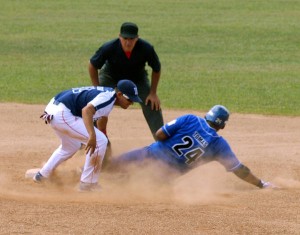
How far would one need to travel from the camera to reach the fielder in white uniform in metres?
9.84

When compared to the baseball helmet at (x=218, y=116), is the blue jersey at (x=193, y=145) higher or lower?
lower

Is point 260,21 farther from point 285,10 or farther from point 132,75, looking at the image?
point 132,75

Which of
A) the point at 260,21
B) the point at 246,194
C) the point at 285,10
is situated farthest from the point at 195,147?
the point at 285,10

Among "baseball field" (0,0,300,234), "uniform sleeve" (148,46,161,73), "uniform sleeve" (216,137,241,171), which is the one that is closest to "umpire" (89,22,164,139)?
"uniform sleeve" (148,46,161,73)

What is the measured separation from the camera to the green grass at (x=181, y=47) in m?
17.8

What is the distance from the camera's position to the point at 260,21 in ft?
104

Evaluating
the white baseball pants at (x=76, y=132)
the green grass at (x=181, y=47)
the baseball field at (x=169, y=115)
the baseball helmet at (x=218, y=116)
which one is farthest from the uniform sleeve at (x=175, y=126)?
the green grass at (x=181, y=47)

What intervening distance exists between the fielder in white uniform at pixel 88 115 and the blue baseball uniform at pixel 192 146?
1.99ft

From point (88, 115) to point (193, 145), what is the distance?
1302 millimetres

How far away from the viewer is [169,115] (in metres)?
15.5

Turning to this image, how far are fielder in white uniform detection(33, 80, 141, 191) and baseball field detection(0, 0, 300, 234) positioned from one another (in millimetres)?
345

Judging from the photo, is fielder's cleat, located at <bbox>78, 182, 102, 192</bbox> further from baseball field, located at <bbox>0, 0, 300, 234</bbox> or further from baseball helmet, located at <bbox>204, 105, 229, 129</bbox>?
baseball helmet, located at <bbox>204, 105, 229, 129</bbox>

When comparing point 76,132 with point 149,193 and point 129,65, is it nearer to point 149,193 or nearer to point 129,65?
point 149,193

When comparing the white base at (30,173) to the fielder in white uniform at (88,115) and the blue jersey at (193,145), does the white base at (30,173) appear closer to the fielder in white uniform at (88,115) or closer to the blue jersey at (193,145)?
the fielder in white uniform at (88,115)
